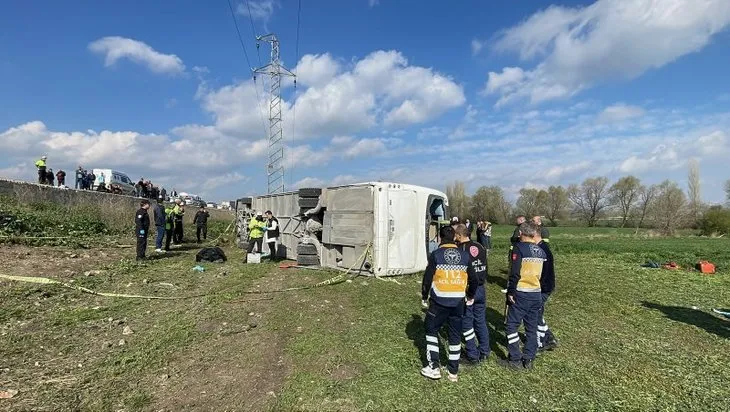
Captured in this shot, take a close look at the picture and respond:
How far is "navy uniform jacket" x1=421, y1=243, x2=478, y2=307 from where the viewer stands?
4723 millimetres

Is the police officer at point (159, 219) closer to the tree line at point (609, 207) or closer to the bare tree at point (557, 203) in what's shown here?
the tree line at point (609, 207)

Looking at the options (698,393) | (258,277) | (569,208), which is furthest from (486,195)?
(698,393)

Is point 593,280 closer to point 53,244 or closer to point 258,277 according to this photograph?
point 258,277

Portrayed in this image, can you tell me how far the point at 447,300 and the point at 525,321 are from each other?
1268mm

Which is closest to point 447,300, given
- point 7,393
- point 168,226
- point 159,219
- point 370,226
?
point 7,393

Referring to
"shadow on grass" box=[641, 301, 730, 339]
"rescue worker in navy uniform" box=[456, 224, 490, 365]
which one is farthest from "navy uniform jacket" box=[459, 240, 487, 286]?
"shadow on grass" box=[641, 301, 730, 339]

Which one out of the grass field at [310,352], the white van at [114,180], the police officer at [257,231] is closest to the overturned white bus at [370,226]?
the police officer at [257,231]

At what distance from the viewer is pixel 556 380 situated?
486 cm

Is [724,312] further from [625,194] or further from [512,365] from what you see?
[625,194]

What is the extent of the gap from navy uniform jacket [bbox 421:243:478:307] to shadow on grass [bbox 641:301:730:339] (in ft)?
17.7

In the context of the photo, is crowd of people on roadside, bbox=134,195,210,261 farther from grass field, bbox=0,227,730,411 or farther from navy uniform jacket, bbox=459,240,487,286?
navy uniform jacket, bbox=459,240,487,286

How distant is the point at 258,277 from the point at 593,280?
1030 centimetres

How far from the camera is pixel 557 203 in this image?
74.7 m

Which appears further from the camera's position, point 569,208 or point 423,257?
point 569,208
